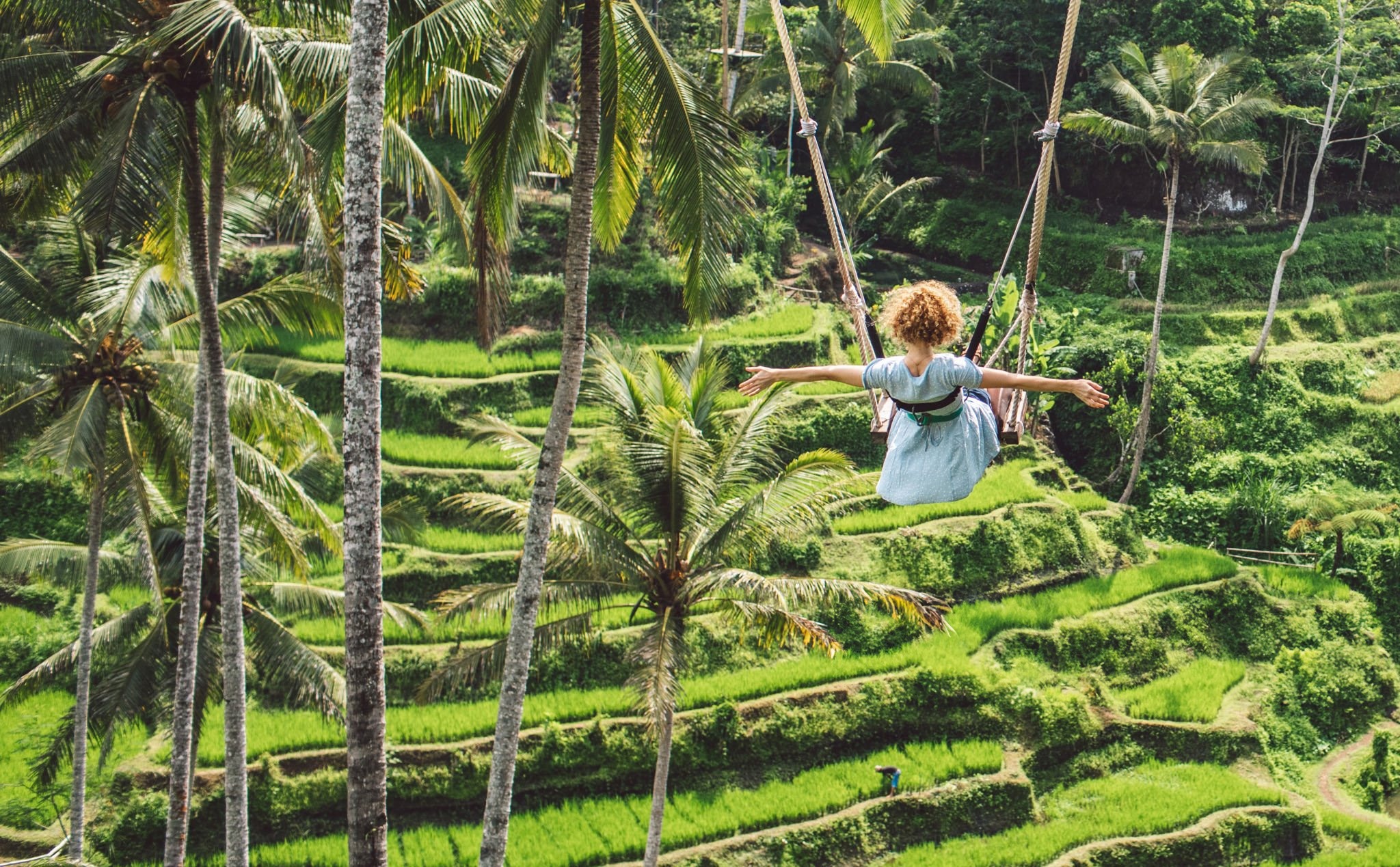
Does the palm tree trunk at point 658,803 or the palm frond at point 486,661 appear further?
the palm tree trunk at point 658,803

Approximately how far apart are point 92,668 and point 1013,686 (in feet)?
30.2

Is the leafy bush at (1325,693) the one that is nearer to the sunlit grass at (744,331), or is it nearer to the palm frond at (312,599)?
the sunlit grass at (744,331)

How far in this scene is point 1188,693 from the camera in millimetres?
13336

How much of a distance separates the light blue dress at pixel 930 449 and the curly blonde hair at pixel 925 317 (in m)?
0.10

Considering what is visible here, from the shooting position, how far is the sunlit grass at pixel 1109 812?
35.8 ft

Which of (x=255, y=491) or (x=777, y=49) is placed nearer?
(x=255, y=491)

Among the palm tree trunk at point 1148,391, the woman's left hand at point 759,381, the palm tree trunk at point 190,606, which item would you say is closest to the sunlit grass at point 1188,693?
the palm tree trunk at point 1148,391

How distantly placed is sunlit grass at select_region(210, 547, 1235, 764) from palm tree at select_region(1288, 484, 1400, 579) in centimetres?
151

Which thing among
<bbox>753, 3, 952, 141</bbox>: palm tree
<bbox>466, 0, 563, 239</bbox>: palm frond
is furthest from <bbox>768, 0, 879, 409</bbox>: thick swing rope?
<bbox>753, 3, 952, 141</bbox>: palm tree

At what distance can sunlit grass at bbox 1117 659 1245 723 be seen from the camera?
13.0 m

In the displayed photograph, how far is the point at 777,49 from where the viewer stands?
2097 cm

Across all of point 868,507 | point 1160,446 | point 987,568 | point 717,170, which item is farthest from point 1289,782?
point 717,170

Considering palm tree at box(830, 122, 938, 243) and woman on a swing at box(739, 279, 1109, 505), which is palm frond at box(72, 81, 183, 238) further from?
palm tree at box(830, 122, 938, 243)

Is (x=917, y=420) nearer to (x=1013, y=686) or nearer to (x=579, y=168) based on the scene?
(x=579, y=168)
